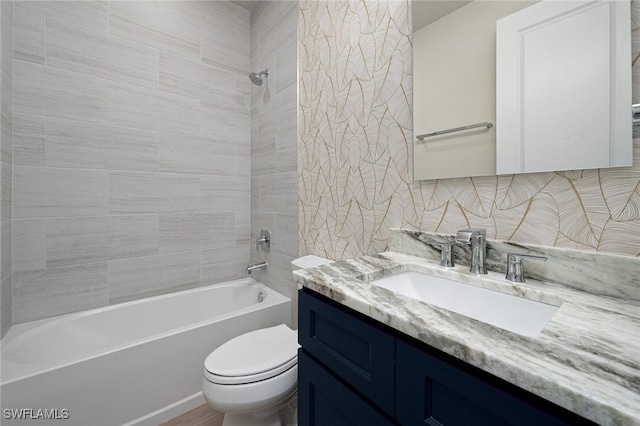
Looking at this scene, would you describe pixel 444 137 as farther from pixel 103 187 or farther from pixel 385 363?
pixel 103 187

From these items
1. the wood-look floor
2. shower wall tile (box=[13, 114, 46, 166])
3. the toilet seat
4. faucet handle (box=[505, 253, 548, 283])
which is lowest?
the wood-look floor

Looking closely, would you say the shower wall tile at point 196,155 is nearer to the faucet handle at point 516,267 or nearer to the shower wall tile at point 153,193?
the shower wall tile at point 153,193

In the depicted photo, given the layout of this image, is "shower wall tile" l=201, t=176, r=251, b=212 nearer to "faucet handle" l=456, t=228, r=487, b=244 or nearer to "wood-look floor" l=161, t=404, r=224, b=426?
"wood-look floor" l=161, t=404, r=224, b=426

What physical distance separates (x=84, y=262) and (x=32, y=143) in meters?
0.73

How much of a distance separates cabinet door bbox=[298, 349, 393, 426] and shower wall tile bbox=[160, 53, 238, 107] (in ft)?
6.45

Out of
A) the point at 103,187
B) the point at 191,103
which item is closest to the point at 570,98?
the point at 191,103

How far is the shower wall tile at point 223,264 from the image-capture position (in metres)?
2.09

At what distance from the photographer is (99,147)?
166 centimetres

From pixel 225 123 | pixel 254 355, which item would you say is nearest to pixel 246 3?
pixel 225 123

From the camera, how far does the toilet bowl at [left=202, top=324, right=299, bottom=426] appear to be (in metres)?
1.04

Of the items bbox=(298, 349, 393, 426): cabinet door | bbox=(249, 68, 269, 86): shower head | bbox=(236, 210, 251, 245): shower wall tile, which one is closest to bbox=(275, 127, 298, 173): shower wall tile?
bbox=(249, 68, 269, 86): shower head

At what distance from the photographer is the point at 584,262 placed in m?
0.72

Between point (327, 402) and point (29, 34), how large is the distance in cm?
233

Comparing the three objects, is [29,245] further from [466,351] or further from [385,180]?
[466,351]
